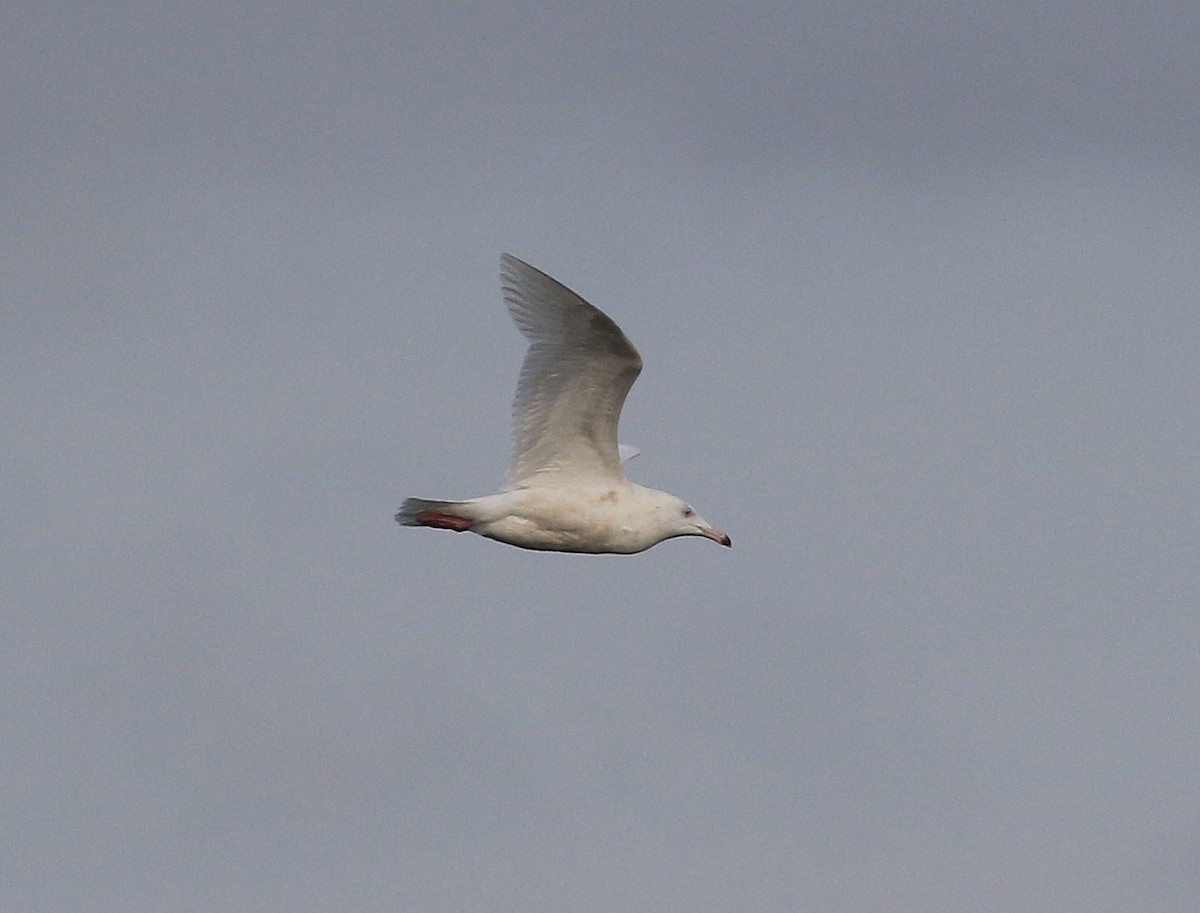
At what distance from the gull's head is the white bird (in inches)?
1.0

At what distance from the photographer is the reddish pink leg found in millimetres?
35375

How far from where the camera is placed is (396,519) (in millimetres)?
35625

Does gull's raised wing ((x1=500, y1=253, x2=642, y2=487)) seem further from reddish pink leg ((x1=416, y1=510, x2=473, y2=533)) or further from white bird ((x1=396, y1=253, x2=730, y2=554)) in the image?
reddish pink leg ((x1=416, y1=510, x2=473, y2=533))

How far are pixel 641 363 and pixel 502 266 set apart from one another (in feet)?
6.06

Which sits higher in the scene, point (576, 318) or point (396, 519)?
point (576, 318)

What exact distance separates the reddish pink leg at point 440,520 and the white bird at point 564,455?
Result: 1 cm

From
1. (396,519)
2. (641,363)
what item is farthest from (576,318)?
(396,519)

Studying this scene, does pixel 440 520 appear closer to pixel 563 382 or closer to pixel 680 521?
pixel 563 382

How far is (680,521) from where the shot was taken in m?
36.5

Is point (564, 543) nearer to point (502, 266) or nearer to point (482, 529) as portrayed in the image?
point (482, 529)

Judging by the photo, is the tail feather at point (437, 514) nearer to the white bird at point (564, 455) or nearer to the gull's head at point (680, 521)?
the white bird at point (564, 455)

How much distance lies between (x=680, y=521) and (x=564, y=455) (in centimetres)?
171

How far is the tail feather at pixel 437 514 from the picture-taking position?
116 ft

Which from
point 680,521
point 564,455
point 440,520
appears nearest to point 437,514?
point 440,520
